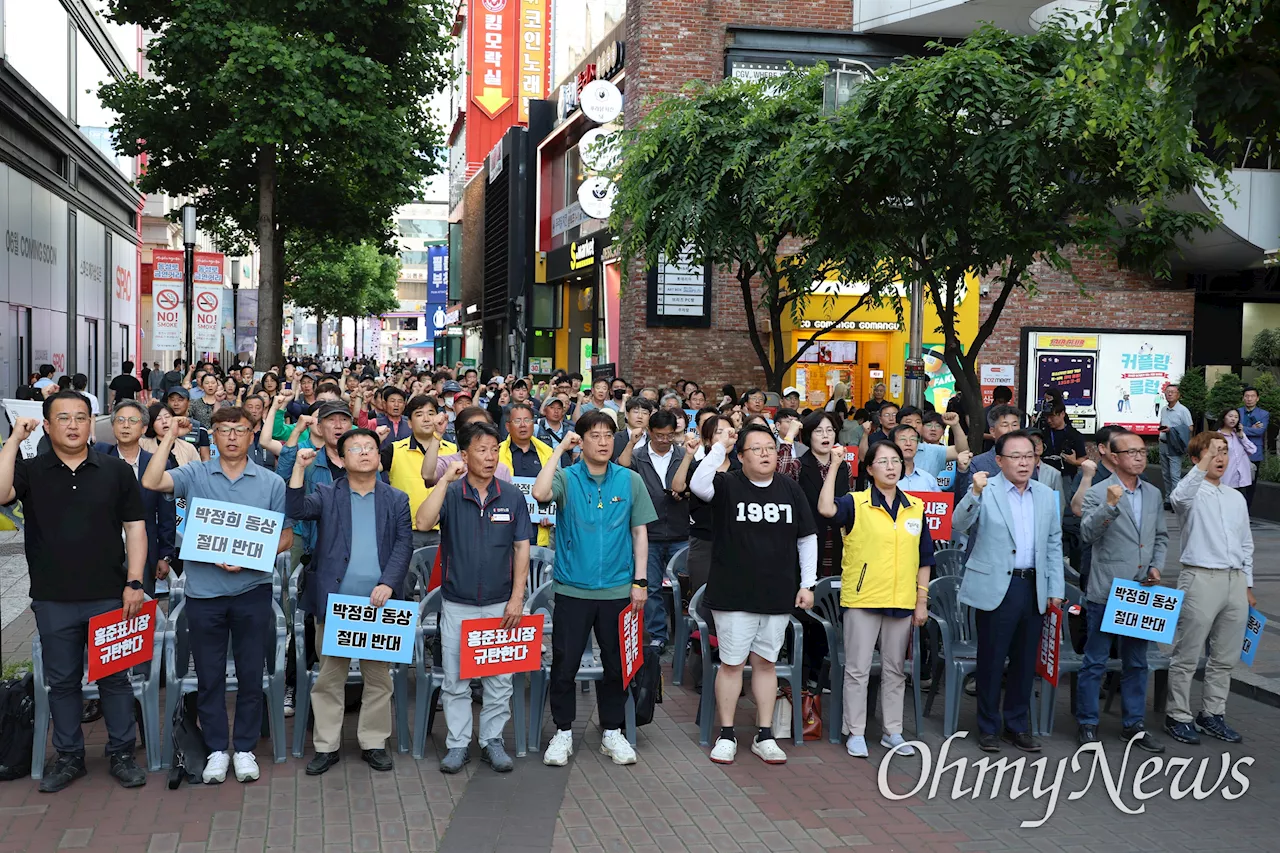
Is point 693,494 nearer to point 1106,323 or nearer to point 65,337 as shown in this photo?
point 1106,323

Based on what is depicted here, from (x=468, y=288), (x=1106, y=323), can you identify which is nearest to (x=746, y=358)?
(x=1106, y=323)

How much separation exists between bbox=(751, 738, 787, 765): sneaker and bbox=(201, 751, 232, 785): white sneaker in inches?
110

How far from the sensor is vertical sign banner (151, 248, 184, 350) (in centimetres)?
2156

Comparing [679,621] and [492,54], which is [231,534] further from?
[492,54]

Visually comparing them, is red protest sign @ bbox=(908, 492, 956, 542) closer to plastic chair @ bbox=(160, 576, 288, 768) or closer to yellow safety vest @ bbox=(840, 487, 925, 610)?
yellow safety vest @ bbox=(840, 487, 925, 610)

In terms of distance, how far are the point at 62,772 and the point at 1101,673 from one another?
565 cm

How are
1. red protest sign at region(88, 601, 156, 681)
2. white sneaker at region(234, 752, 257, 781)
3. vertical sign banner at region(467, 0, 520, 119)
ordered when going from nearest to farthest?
red protest sign at region(88, 601, 156, 681), white sneaker at region(234, 752, 257, 781), vertical sign banner at region(467, 0, 520, 119)

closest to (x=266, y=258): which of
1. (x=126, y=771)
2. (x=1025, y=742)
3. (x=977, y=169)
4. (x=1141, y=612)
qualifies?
(x=977, y=169)

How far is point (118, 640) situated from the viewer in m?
6.31

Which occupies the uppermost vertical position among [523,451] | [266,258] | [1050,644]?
[266,258]

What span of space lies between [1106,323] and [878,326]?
15.1 feet

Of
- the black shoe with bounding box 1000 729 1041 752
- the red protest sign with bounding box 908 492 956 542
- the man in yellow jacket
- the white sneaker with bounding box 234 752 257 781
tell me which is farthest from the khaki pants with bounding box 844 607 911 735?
the white sneaker with bounding box 234 752 257 781

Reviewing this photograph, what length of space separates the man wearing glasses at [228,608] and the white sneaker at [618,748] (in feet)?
6.03

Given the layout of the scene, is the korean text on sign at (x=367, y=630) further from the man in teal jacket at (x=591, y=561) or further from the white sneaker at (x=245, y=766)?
the man in teal jacket at (x=591, y=561)
